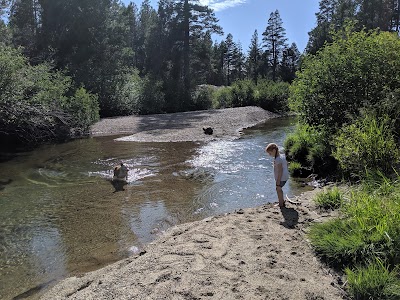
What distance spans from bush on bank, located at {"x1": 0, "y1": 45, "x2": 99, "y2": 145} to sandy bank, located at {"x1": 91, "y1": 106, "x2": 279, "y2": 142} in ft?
8.72

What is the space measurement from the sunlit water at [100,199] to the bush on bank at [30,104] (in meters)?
1.65

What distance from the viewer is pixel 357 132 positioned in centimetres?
849

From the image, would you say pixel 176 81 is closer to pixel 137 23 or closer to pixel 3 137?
pixel 3 137

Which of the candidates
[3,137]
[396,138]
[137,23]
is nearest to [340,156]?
[396,138]

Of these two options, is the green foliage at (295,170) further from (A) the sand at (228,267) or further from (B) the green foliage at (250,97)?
(B) the green foliage at (250,97)

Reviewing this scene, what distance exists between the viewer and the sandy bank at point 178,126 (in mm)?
22703

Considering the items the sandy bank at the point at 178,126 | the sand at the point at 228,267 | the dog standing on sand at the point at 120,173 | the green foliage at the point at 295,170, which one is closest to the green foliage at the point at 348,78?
the green foliage at the point at 295,170

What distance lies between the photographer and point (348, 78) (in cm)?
1162

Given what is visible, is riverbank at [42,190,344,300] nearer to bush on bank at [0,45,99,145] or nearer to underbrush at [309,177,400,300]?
underbrush at [309,177,400,300]

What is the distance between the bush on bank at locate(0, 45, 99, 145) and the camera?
15.4 metres

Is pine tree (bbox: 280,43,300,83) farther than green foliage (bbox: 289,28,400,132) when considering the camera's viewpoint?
Yes

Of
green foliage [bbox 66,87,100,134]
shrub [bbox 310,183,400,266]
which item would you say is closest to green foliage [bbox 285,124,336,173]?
shrub [bbox 310,183,400,266]

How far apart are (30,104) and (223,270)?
14949mm

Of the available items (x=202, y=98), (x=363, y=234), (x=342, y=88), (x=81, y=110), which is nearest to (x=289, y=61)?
(x=202, y=98)
